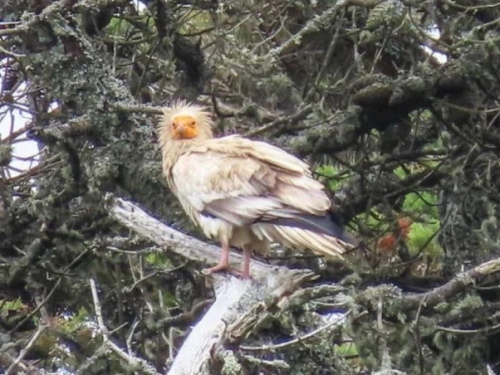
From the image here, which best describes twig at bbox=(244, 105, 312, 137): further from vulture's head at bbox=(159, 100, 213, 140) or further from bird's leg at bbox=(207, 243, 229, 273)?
bird's leg at bbox=(207, 243, 229, 273)

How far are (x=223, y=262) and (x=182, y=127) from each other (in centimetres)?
125

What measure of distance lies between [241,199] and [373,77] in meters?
1.21

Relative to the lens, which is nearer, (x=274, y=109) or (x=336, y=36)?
(x=336, y=36)

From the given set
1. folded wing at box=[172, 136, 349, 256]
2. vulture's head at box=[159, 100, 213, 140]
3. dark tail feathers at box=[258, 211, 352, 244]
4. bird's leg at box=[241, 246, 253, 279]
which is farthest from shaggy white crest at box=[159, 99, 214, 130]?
dark tail feathers at box=[258, 211, 352, 244]

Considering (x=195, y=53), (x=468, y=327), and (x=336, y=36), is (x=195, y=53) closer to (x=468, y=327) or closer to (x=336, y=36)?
(x=336, y=36)

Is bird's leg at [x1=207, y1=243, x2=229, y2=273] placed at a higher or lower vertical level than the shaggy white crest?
lower

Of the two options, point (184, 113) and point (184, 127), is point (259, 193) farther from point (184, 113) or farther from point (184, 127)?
point (184, 113)

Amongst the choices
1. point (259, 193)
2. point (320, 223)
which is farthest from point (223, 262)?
point (320, 223)

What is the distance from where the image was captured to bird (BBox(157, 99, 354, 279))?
5.55 metres

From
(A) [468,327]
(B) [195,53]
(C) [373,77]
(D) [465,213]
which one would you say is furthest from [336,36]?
(A) [468,327]

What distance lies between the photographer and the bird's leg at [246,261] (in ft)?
17.8

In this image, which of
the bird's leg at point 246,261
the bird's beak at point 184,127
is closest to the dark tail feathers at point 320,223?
the bird's leg at point 246,261

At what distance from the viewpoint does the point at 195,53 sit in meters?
6.80

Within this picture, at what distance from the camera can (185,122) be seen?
6781 mm
